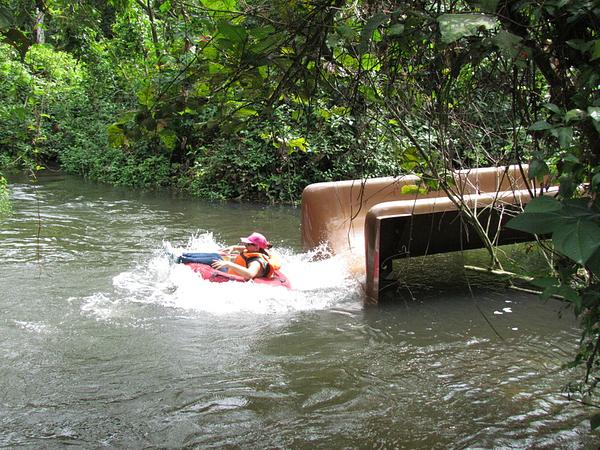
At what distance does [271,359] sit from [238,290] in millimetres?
2014

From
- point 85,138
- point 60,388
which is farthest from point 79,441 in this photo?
point 85,138

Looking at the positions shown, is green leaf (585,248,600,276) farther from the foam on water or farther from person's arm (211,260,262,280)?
person's arm (211,260,262,280)

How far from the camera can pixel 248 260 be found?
8453 mm

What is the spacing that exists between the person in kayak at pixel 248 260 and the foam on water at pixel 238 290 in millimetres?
187

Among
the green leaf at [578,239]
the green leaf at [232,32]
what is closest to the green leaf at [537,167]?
the green leaf at [578,239]

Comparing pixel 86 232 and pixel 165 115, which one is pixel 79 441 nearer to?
pixel 165 115

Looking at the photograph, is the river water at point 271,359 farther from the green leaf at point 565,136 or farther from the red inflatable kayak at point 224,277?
the green leaf at point 565,136

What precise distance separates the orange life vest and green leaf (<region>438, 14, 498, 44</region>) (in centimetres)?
673

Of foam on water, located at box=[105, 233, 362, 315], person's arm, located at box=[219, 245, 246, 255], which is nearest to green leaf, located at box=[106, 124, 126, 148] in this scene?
foam on water, located at box=[105, 233, 362, 315]

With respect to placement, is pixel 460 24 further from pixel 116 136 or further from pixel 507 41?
pixel 116 136

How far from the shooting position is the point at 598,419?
209cm

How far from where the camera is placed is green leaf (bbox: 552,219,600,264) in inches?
56.6

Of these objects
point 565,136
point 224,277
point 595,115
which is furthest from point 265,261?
point 595,115

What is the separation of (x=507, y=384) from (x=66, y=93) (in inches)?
770
